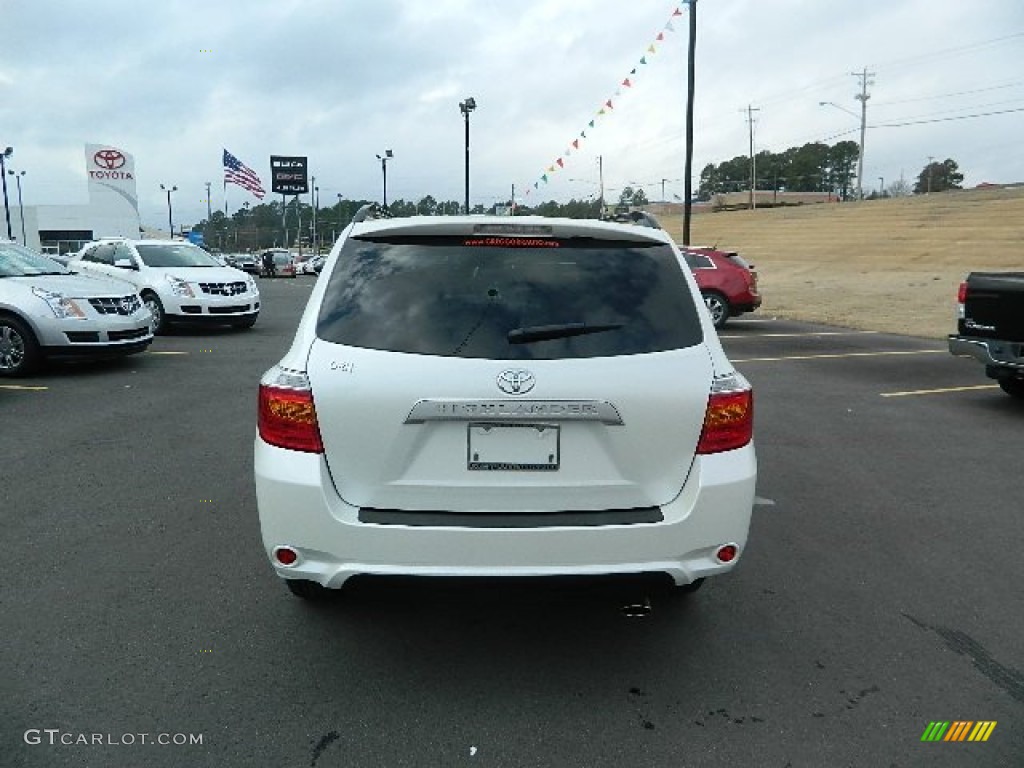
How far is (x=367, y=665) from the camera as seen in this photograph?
329cm

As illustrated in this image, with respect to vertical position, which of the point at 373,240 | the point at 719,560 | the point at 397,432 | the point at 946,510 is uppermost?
the point at 373,240

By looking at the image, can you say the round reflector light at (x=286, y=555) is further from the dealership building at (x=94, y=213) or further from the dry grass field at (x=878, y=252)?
the dealership building at (x=94, y=213)

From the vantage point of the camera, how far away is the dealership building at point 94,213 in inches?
3228

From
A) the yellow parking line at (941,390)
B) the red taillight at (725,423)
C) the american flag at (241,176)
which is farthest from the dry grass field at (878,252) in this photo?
the american flag at (241,176)

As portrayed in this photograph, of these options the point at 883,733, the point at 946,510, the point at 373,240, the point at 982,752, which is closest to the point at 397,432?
the point at 373,240

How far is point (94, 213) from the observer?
84250 mm

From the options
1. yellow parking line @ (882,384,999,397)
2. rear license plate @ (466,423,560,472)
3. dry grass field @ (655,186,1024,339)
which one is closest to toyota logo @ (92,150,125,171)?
dry grass field @ (655,186,1024,339)

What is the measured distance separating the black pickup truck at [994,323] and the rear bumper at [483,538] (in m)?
6.43

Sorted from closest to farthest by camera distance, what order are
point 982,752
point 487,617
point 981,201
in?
1. point 982,752
2. point 487,617
3. point 981,201

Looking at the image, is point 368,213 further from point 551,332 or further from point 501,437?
point 501,437

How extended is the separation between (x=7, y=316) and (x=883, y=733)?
10.2m

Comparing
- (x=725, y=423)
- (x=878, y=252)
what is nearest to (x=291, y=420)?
(x=725, y=423)

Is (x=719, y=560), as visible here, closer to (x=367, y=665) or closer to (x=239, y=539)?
(x=367, y=665)

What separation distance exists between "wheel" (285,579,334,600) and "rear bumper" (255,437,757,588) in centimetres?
36
